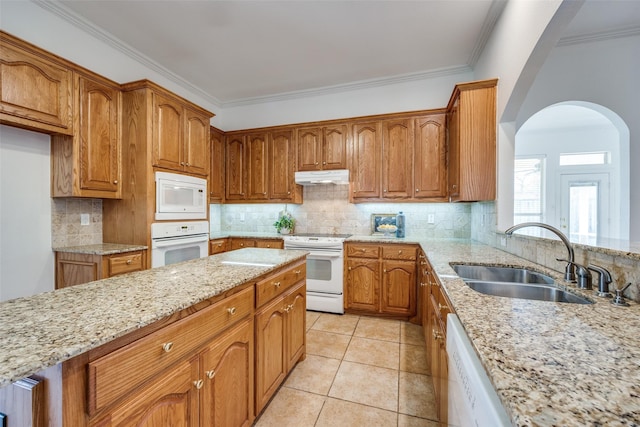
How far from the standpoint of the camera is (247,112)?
4.26 m

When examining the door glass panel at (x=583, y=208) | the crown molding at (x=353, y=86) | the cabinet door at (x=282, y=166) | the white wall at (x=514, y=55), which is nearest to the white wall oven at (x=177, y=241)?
the cabinet door at (x=282, y=166)

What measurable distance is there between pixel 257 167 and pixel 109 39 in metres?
2.01

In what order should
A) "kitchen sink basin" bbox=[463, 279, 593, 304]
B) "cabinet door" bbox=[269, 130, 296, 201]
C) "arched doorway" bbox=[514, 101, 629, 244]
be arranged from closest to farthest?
1. "kitchen sink basin" bbox=[463, 279, 593, 304]
2. "cabinet door" bbox=[269, 130, 296, 201]
3. "arched doorway" bbox=[514, 101, 629, 244]

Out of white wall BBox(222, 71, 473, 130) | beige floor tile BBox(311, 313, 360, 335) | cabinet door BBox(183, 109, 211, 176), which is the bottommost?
beige floor tile BBox(311, 313, 360, 335)

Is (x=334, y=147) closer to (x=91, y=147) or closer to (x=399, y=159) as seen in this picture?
(x=399, y=159)

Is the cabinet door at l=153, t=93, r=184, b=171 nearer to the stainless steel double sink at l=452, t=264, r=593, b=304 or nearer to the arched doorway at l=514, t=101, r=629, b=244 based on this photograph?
the stainless steel double sink at l=452, t=264, r=593, b=304

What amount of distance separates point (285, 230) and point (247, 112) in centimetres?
203

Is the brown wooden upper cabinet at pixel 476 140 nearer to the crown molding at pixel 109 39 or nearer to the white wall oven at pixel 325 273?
the white wall oven at pixel 325 273

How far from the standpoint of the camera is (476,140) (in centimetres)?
235

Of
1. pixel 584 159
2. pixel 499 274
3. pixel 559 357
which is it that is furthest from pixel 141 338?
pixel 584 159

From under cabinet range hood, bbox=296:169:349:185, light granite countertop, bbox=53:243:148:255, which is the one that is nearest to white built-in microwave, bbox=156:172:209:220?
light granite countertop, bbox=53:243:148:255

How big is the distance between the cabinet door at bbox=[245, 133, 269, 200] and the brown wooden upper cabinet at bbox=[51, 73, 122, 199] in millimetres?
1569

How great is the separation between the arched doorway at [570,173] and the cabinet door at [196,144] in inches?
205

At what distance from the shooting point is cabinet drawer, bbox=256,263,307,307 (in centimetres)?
146
